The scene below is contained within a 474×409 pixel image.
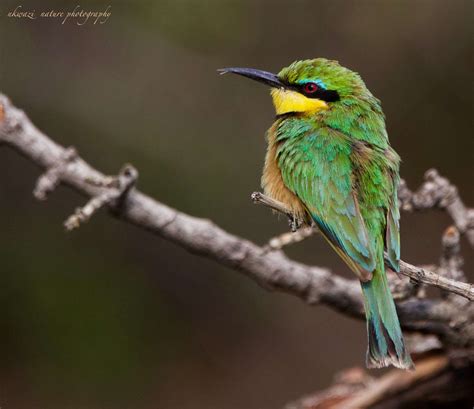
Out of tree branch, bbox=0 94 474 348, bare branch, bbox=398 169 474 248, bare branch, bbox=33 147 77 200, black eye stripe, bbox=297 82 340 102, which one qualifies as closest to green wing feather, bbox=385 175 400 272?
bare branch, bbox=398 169 474 248

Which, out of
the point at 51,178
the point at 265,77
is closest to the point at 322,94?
the point at 265,77

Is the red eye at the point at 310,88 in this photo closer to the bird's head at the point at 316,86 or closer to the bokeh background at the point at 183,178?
the bird's head at the point at 316,86

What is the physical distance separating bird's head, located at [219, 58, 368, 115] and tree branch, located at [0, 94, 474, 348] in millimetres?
657

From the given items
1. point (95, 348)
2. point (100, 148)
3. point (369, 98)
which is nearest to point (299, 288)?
point (369, 98)

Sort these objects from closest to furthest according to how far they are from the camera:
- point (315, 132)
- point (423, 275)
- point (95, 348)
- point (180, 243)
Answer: point (423, 275) → point (180, 243) → point (315, 132) → point (95, 348)

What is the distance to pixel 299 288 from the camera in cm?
284

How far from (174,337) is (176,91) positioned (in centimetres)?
149

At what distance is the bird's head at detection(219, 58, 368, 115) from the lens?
10.2 ft

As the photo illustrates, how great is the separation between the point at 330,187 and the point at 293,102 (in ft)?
1.60

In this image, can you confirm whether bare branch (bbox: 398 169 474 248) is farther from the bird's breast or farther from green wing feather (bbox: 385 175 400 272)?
the bird's breast

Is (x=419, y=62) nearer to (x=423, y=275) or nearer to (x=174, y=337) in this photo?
(x=174, y=337)

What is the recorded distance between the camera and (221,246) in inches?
107

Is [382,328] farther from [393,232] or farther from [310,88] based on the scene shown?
[310,88]

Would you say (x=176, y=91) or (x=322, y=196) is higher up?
(x=176, y=91)
